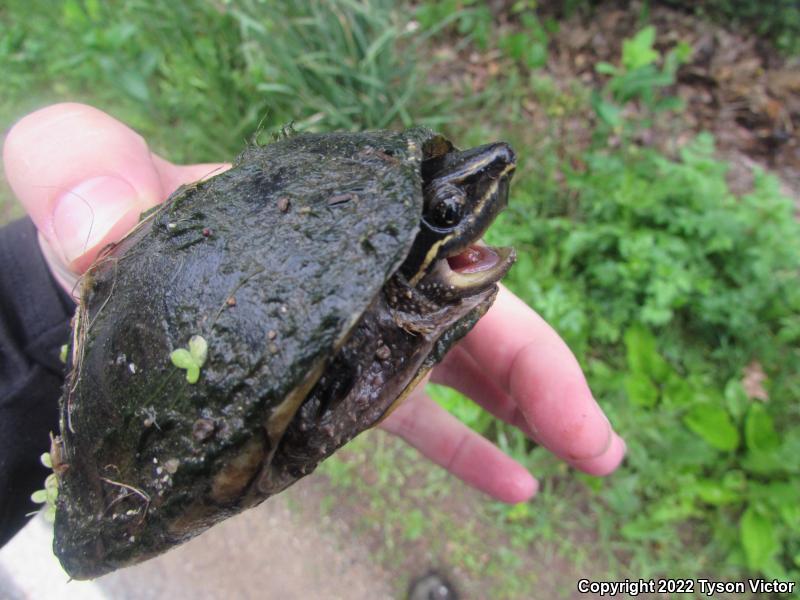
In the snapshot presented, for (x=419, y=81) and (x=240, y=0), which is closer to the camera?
(x=240, y=0)

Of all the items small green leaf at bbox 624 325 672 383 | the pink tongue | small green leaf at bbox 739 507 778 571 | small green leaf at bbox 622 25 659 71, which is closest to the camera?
the pink tongue

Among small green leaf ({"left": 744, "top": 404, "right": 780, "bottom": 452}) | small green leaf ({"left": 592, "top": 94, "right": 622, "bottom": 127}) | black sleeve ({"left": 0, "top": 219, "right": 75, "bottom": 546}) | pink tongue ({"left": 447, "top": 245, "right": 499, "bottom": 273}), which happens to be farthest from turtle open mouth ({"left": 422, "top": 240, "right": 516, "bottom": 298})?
small green leaf ({"left": 592, "top": 94, "right": 622, "bottom": 127})

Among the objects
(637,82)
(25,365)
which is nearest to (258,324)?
(25,365)

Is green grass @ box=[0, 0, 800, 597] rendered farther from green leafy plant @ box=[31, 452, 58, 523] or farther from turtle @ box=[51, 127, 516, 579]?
green leafy plant @ box=[31, 452, 58, 523]

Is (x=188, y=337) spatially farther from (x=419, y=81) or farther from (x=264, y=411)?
(x=419, y=81)

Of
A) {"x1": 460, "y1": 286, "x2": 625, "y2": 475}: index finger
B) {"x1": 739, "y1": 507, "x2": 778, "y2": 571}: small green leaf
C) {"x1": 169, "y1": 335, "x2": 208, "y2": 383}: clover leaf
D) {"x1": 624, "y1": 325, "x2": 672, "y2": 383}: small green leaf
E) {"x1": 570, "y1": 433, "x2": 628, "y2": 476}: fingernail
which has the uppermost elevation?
{"x1": 169, "y1": 335, "x2": 208, "y2": 383}: clover leaf

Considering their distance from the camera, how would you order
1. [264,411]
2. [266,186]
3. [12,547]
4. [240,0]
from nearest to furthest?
[264,411], [266,186], [12,547], [240,0]

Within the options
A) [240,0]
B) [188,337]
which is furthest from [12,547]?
[240,0]

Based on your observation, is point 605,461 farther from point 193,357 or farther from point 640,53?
point 640,53

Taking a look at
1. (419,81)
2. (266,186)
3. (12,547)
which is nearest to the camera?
(266,186)
